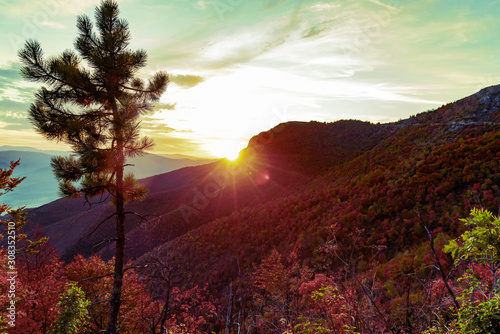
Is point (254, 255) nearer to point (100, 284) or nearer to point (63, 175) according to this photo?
point (100, 284)

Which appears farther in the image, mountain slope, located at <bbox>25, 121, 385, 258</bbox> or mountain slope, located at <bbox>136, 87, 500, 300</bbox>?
mountain slope, located at <bbox>25, 121, 385, 258</bbox>

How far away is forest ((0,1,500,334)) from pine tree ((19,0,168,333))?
0.14ft

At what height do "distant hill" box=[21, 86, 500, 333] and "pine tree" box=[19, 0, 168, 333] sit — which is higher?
"pine tree" box=[19, 0, 168, 333]

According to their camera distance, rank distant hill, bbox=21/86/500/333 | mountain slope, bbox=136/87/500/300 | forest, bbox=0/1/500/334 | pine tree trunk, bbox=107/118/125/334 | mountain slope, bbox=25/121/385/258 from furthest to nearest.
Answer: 1. mountain slope, bbox=25/121/385/258
2. mountain slope, bbox=136/87/500/300
3. pine tree trunk, bbox=107/118/125/334
4. distant hill, bbox=21/86/500/333
5. forest, bbox=0/1/500/334

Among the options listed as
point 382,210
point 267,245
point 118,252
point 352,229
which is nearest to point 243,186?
point 267,245

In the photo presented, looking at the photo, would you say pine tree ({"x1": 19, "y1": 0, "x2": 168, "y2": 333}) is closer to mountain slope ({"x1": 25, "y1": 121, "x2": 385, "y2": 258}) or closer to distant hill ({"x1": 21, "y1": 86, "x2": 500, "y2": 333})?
distant hill ({"x1": 21, "y1": 86, "x2": 500, "y2": 333})

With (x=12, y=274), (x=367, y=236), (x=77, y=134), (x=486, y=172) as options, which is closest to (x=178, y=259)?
(x=12, y=274)

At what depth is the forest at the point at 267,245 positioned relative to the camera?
4.90m

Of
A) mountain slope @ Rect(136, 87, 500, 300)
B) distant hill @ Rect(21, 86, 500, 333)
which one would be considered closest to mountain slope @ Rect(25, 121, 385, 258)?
distant hill @ Rect(21, 86, 500, 333)

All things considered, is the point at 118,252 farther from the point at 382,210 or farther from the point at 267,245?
the point at 382,210

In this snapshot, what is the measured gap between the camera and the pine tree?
24.7ft

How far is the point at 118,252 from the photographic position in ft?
27.4

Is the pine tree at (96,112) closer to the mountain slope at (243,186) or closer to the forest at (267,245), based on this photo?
the forest at (267,245)

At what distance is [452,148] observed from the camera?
62.4 feet
